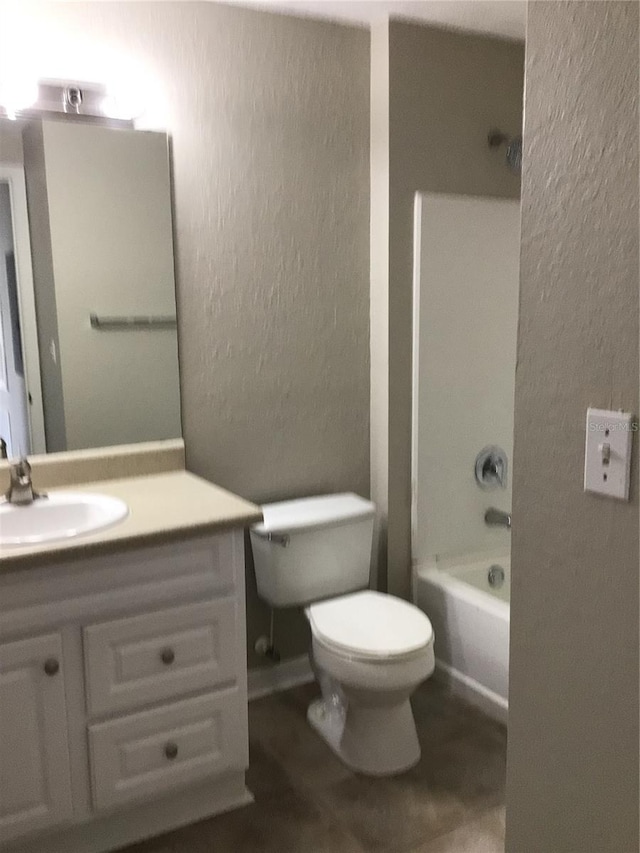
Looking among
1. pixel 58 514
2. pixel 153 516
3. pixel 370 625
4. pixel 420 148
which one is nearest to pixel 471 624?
pixel 370 625

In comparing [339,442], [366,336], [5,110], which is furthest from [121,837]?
[5,110]

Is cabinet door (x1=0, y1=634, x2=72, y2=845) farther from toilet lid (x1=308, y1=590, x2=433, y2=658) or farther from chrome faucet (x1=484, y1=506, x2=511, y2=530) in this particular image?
chrome faucet (x1=484, y1=506, x2=511, y2=530)

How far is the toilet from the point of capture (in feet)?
6.92

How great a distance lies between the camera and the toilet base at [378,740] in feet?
7.24

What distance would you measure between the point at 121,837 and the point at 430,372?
1.71m

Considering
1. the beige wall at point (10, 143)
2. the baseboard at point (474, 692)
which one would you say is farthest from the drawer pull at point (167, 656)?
the beige wall at point (10, 143)

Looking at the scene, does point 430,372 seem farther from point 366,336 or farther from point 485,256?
point 485,256

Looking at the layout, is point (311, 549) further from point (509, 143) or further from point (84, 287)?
point (509, 143)

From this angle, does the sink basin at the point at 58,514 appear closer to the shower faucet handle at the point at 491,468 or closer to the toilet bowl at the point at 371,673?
the toilet bowl at the point at 371,673

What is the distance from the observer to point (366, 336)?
269 cm

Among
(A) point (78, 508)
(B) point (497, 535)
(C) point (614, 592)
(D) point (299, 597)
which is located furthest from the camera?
(B) point (497, 535)

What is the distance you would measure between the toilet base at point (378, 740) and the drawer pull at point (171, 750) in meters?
0.58

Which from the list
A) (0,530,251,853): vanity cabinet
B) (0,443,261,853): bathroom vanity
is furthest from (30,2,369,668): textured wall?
(0,530,251,853): vanity cabinet

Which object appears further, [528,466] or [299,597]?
[299,597]
